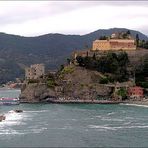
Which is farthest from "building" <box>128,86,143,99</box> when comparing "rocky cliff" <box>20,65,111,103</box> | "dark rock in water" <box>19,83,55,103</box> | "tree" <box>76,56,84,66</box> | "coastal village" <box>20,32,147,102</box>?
"dark rock in water" <box>19,83,55,103</box>

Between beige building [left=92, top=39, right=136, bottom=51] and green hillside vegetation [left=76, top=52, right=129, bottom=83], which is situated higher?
beige building [left=92, top=39, right=136, bottom=51]

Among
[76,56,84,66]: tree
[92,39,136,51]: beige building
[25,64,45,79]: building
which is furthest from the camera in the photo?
[25,64,45,79]: building

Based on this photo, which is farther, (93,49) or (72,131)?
(93,49)

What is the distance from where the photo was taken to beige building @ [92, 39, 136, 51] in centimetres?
11875

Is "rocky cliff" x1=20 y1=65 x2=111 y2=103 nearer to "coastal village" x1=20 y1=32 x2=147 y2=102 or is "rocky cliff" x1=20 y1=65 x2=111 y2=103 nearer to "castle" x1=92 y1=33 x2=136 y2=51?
"coastal village" x1=20 y1=32 x2=147 y2=102

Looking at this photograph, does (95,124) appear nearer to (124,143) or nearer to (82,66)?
(124,143)

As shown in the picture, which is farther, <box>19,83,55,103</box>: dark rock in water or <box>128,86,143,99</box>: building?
<box>19,83,55,103</box>: dark rock in water

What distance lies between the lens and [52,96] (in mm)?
111000

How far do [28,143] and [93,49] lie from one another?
68121mm

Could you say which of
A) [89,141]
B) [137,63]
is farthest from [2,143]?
[137,63]

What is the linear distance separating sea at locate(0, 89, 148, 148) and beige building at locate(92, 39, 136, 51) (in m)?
34.2

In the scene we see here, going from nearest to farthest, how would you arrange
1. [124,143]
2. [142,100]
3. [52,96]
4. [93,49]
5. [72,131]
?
1. [124,143]
2. [72,131]
3. [142,100]
4. [52,96]
5. [93,49]

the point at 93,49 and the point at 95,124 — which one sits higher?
the point at 93,49

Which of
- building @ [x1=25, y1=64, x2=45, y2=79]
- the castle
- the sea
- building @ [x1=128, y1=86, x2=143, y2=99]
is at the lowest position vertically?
the sea
